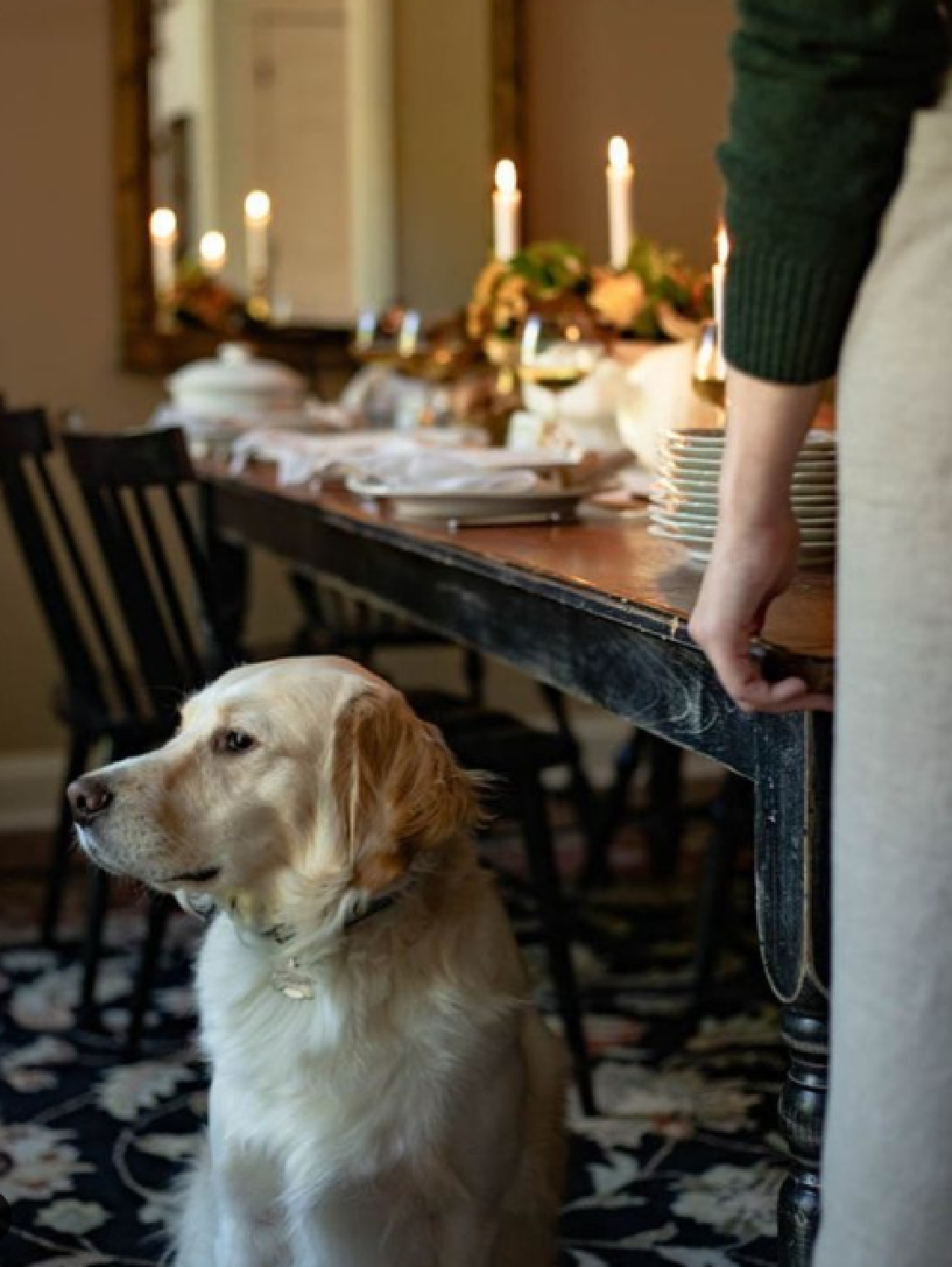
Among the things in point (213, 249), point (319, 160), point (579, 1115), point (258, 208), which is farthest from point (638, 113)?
point (579, 1115)

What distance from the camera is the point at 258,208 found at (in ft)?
15.0

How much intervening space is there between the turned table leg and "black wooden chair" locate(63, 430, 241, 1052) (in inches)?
50.7

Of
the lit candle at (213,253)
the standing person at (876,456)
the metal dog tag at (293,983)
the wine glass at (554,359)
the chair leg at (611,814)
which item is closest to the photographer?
the standing person at (876,456)

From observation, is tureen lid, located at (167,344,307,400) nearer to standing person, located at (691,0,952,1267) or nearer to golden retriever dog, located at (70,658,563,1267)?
golden retriever dog, located at (70,658,563,1267)

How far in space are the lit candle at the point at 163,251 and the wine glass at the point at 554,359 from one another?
5.53 ft

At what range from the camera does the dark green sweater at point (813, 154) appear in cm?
99

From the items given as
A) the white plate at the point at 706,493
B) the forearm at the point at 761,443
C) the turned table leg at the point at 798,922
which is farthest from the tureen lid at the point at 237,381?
the forearm at the point at 761,443

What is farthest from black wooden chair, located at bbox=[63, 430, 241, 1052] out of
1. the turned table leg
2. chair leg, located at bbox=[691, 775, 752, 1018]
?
the turned table leg

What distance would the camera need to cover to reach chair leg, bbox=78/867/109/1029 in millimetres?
2977

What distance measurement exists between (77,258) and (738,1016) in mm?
2405

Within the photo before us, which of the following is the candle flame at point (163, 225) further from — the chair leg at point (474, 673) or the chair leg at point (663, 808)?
the chair leg at point (663, 808)

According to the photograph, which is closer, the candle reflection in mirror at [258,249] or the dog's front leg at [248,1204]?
the dog's front leg at [248,1204]

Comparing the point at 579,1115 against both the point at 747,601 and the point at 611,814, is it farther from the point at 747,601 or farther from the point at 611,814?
the point at 747,601

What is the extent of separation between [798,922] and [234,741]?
539 mm
